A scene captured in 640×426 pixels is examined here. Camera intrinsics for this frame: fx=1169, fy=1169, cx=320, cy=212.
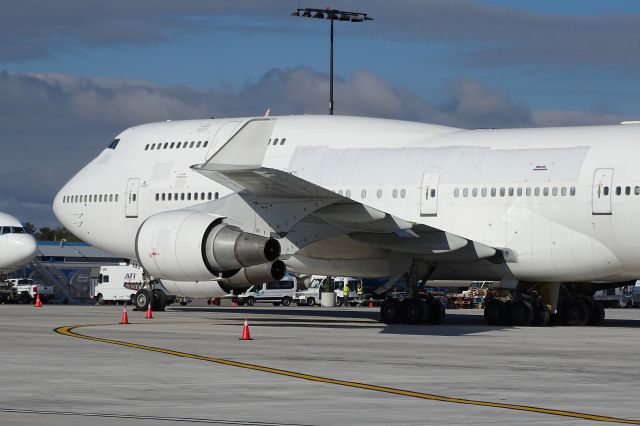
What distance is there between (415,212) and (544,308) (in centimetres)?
411

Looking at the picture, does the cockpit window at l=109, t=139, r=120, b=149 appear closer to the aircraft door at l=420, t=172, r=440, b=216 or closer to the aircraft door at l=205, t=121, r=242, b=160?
the aircraft door at l=205, t=121, r=242, b=160

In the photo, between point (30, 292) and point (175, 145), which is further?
point (30, 292)

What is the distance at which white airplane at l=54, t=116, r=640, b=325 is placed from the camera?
26828 millimetres

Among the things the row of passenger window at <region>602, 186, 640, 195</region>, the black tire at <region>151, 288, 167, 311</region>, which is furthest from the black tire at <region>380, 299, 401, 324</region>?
the black tire at <region>151, 288, 167, 311</region>

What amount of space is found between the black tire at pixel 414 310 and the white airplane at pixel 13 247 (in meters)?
26.7

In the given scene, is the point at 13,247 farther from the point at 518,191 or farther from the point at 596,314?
the point at 518,191

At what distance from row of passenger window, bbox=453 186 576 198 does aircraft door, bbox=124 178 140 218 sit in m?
10.3

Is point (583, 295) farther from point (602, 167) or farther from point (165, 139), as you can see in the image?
point (165, 139)

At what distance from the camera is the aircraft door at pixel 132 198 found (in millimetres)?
34344

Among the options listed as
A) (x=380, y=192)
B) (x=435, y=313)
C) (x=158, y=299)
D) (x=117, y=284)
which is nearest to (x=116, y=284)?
(x=117, y=284)

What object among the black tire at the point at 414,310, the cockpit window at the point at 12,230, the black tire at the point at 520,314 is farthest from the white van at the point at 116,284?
the black tire at the point at 520,314

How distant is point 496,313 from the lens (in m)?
29.8

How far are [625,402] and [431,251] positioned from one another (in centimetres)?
1508

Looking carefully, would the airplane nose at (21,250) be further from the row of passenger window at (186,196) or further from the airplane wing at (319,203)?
the airplane wing at (319,203)
